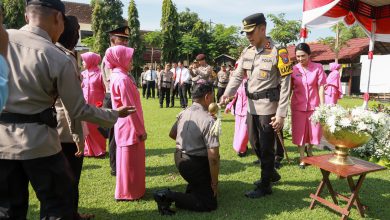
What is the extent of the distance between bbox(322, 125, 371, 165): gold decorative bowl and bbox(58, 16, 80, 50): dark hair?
274cm

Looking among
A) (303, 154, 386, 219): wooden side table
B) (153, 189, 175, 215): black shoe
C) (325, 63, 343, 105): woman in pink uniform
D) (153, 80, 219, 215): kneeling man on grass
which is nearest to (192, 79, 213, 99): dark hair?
(153, 80, 219, 215): kneeling man on grass

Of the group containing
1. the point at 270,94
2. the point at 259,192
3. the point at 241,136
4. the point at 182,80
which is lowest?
the point at 259,192

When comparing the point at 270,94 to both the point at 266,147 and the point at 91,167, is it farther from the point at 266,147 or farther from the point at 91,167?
the point at 91,167

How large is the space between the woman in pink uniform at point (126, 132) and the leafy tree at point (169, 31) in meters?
33.4

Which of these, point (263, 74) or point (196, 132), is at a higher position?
point (263, 74)

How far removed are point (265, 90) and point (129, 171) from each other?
1939 millimetres

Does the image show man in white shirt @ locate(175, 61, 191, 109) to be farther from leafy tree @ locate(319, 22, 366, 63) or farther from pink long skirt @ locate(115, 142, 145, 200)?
leafy tree @ locate(319, 22, 366, 63)

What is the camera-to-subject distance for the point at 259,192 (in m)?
4.15

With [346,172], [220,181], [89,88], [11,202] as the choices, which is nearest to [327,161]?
[346,172]

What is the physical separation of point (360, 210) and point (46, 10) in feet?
11.9

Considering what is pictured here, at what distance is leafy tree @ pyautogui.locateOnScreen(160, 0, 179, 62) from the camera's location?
3681cm

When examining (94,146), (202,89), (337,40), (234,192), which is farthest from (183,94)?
(337,40)

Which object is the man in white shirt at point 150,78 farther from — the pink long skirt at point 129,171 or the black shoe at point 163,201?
the black shoe at point 163,201

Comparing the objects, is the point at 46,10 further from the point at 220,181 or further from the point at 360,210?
the point at 360,210
